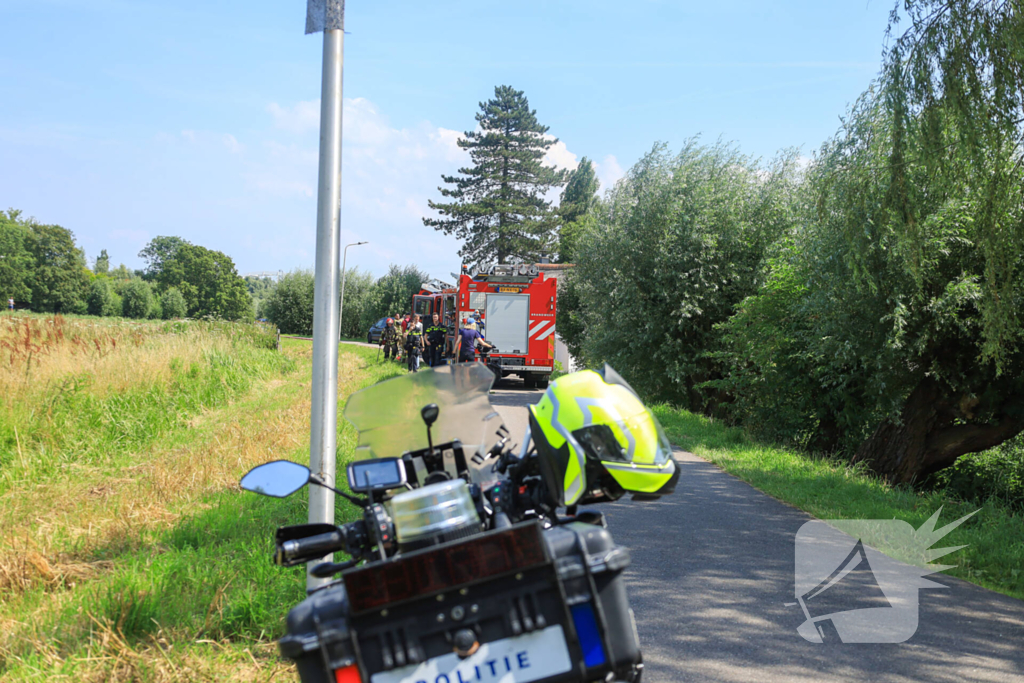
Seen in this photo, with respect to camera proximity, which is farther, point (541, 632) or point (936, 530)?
point (936, 530)

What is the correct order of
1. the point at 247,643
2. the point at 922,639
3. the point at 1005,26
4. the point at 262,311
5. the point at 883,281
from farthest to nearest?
the point at 262,311 → the point at 883,281 → the point at 1005,26 → the point at 922,639 → the point at 247,643

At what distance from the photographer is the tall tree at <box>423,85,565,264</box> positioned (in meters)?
53.8

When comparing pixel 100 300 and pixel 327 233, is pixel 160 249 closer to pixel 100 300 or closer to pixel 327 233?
pixel 100 300

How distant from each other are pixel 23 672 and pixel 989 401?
11.7m

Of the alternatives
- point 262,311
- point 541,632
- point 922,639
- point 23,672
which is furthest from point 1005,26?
point 262,311

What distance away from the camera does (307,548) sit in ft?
6.84

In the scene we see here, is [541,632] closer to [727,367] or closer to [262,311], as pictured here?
[727,367]

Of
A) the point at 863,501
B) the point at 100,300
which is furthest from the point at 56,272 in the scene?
the point at 863,501

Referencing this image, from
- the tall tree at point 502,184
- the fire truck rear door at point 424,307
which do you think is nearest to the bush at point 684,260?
the fire truck rear door at point 424,307

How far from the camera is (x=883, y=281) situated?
394 inches

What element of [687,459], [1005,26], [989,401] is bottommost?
[687,459]

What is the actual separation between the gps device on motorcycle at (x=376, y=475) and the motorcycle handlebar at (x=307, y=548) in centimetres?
15

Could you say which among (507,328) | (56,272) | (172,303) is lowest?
(507,328)

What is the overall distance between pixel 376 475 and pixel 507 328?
19.3m
